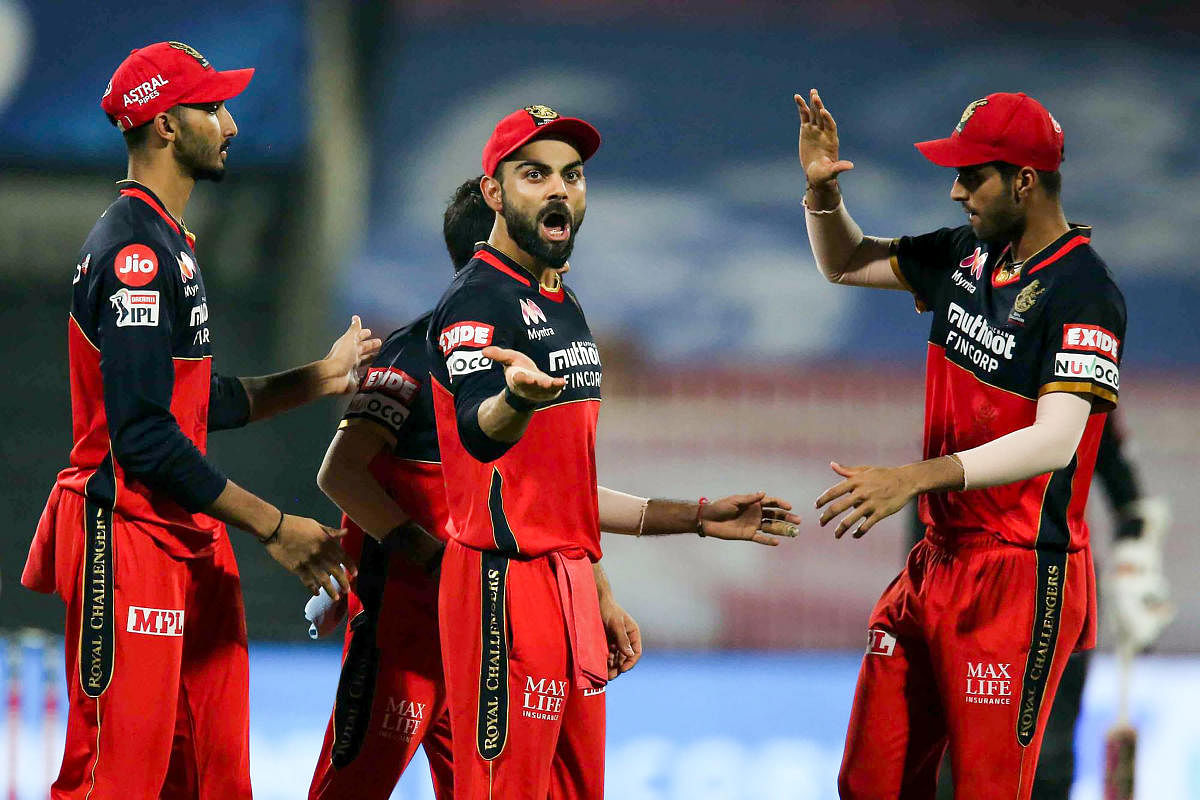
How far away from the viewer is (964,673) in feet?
10.1

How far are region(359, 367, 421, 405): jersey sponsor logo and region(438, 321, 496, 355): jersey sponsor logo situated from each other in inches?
21.3

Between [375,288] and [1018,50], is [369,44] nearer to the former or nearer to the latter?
[375,288]

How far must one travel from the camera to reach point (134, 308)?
9.39ft

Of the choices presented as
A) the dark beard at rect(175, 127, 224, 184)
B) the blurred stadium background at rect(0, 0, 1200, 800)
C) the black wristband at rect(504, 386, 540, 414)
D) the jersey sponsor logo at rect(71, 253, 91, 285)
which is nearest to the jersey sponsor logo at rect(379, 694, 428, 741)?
the black wristband at rect(504, 386, 540, 414)

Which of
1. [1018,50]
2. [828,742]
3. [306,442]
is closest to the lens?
[828,742]

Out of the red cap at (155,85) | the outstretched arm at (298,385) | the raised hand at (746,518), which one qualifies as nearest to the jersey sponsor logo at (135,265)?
the red cap at (155,85)

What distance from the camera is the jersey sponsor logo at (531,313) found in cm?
282

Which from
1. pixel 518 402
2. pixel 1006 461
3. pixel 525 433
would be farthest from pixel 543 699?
pixel 1006 461

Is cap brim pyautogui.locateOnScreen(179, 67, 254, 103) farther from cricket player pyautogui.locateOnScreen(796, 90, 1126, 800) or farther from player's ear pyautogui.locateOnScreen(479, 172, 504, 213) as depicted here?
cricket player pyautogui.locateOnScreen(796, 90, 1126, 800)

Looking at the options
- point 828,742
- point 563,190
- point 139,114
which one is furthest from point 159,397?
point 828,742

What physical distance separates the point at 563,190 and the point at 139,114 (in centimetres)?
94

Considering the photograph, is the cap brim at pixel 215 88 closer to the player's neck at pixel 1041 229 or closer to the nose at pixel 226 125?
the nose at pixel 226 125

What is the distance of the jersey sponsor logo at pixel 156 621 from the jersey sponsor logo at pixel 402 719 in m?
0.53

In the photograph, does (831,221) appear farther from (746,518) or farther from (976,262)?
(746,518)
